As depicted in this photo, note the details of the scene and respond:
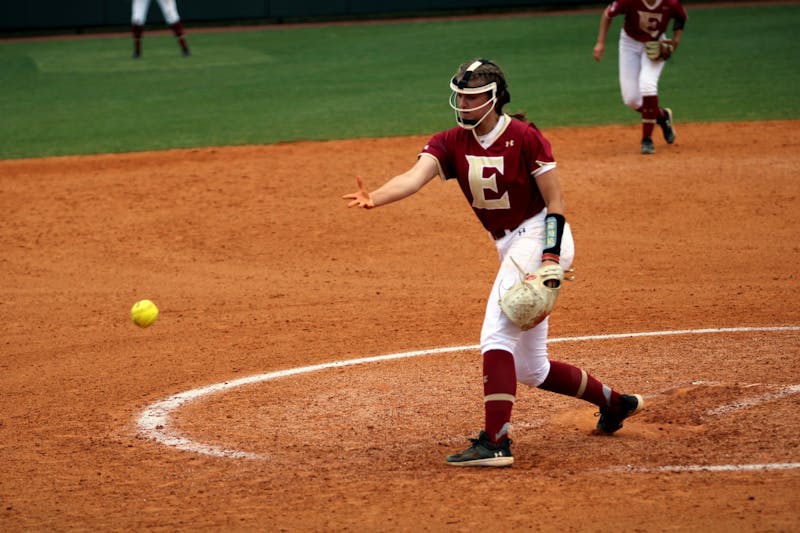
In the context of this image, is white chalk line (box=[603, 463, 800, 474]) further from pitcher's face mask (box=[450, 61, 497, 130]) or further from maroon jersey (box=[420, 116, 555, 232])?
pitcher's face mask (box=[450, 61, 497, 130])

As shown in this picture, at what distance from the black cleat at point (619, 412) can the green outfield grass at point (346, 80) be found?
30.9 ft

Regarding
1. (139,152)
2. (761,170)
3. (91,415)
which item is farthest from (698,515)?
(139,152)

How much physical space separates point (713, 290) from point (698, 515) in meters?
4.36

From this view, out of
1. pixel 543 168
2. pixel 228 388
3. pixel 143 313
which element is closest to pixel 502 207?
pixel 543 168

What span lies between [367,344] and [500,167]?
267 centimetres

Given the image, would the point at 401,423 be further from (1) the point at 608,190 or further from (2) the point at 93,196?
(2) the point at 93,196

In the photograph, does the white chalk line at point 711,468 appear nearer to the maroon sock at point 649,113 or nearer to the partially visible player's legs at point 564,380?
the partially visible player's legs at point 564,380

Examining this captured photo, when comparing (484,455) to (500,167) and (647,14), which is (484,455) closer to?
(500,167)

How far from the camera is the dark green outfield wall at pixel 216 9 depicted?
2577 centimetres

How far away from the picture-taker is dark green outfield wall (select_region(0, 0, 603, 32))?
25766 millimetres

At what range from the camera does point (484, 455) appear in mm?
5703

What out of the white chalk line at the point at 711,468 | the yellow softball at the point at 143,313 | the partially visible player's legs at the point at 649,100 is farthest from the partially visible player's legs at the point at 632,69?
the white chalk line at the point at 711,468

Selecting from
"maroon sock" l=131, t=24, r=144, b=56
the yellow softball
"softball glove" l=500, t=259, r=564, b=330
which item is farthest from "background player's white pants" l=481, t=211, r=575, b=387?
"maroon sock" l=131, t=24, r=144, b=56

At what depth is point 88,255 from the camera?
35.0 ft
